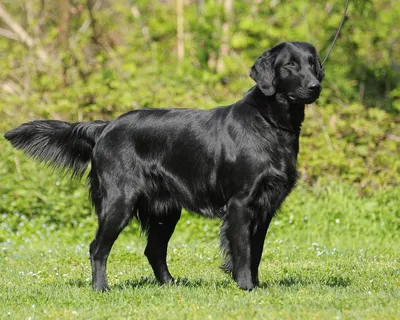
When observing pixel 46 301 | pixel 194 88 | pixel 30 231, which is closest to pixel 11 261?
pixel 30 231

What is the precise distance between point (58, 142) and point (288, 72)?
85.7 inches

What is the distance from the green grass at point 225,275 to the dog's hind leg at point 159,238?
0.15m

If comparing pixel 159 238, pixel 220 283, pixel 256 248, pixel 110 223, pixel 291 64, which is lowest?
pixel 220 283

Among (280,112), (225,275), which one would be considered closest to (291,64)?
(280,112)

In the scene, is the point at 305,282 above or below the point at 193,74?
above

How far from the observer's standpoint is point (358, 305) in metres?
4.52

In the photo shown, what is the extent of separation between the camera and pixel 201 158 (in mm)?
5652

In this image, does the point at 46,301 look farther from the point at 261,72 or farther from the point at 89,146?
the point at 261,72

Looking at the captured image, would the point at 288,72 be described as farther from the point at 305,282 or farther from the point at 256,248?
the point at 305,282

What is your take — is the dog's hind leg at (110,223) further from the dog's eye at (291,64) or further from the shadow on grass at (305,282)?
the dog's eye at (291,64)

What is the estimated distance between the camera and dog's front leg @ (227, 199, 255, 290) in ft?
17.4

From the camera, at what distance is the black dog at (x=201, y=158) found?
5336 mm

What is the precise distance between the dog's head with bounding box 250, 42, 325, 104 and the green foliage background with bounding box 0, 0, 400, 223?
16.6 feet

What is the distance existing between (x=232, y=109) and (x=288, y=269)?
1.86m
